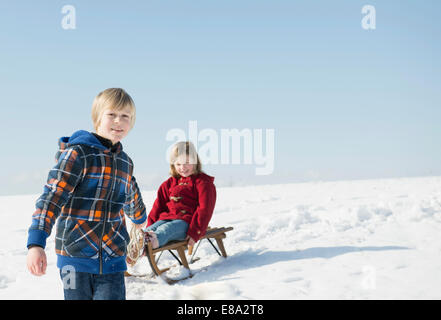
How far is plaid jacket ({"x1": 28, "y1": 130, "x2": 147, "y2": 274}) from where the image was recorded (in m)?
2.42

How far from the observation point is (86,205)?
2.51 meters

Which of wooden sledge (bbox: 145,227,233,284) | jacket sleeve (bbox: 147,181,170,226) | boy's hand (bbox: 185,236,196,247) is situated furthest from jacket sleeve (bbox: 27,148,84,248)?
jacket sleeve (bbox: 147,181,170,226)

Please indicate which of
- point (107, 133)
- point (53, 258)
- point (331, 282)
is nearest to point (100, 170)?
point (107, 133)

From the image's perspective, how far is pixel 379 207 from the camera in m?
7.93

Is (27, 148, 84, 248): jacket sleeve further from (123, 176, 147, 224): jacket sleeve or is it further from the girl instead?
the girl

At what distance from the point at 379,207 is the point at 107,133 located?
22.2ft

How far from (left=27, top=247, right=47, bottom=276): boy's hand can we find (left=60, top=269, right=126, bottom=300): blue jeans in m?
0.34

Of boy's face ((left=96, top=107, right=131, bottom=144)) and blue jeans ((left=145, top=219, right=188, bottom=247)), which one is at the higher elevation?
boy's face ((left=96, top=107, right=131, bottom=144))

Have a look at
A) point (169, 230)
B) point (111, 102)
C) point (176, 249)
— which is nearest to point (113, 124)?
point (111, 102)

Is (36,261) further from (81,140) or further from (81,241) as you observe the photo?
(81,140)

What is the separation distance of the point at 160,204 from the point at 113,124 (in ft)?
10.7
